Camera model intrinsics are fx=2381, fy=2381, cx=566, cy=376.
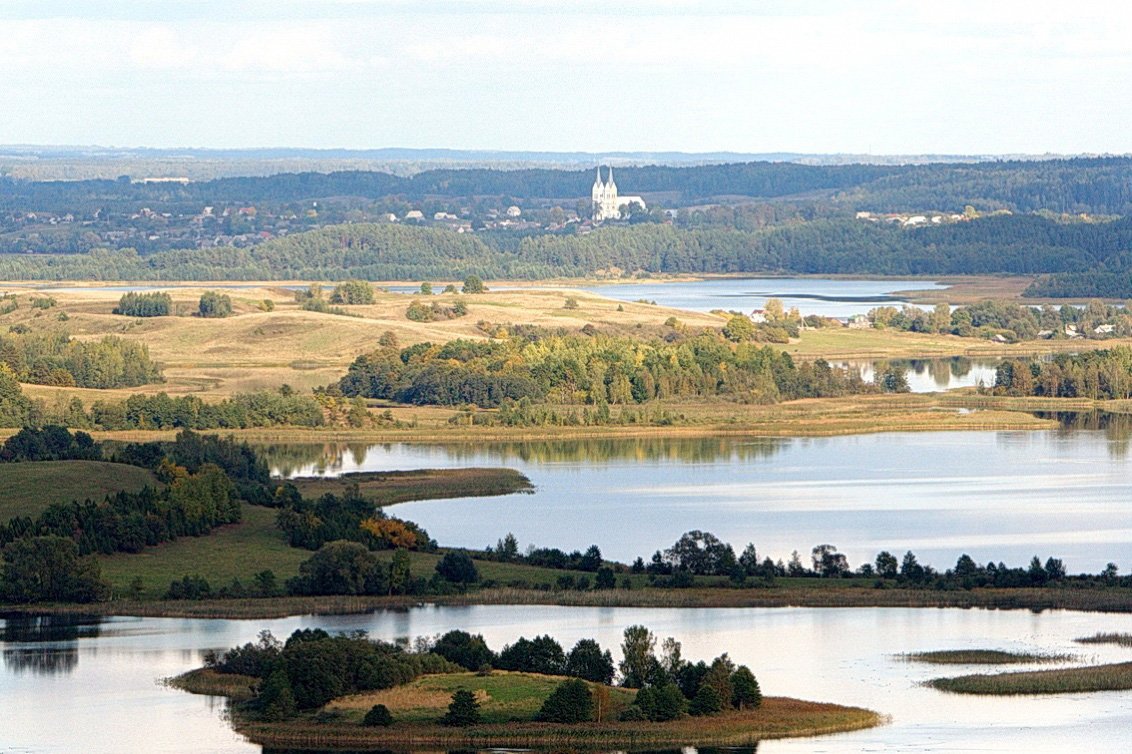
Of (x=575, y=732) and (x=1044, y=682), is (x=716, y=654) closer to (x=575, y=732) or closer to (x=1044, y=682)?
(x=1044, y=682)

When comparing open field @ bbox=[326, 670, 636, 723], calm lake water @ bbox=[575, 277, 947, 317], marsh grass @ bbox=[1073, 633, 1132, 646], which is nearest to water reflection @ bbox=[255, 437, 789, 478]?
marsh grass @ bbox=[1073, 633, 1132, 646]

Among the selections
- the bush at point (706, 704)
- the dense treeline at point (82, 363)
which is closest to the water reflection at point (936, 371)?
the dense treeline at point (82, 363)

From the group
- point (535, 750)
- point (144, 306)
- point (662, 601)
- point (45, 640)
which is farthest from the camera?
point (144, 306)

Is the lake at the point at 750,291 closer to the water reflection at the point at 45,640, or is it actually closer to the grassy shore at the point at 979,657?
the water reflection at the point at 45,640

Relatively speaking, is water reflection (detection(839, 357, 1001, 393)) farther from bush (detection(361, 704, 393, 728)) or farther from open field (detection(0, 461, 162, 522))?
bush (detection(361, 704, 393, 728))

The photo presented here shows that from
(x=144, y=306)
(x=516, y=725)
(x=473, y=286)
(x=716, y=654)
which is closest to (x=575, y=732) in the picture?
(x=516, y=725)

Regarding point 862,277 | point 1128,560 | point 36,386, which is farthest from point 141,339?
point 862,277
